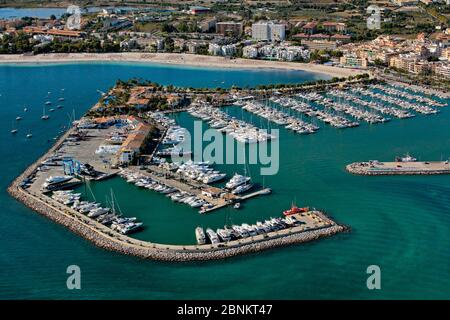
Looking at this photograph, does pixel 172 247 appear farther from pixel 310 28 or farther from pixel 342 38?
pixel 310 28

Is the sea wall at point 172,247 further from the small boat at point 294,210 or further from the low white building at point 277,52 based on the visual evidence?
the low white building at point 277,52

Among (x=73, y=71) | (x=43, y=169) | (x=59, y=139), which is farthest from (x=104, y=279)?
(x=73, y=71)

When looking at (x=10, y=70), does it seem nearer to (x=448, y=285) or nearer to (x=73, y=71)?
(x=73, y=71)

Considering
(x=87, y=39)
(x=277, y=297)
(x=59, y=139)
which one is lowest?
(x=277, y=297)

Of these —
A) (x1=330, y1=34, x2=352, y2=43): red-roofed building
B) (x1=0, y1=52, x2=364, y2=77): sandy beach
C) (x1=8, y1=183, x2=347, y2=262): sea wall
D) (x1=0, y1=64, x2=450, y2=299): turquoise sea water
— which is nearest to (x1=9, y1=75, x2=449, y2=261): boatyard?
(x1=8, y1=183, x2=347, y2=262): sea wall

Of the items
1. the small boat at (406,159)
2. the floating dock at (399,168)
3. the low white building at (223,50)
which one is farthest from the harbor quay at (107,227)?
the low white building at (223,50)

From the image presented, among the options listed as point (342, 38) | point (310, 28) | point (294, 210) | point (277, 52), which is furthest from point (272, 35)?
point (294, 210)
